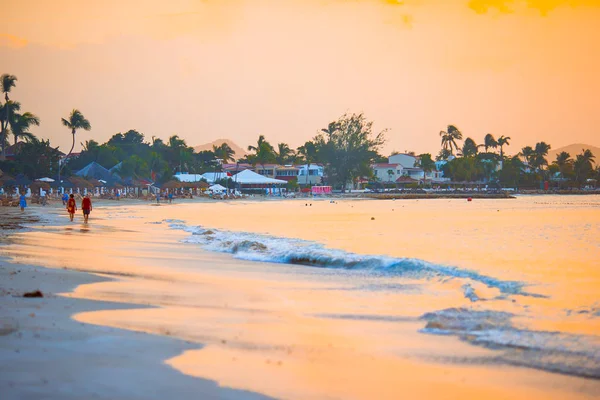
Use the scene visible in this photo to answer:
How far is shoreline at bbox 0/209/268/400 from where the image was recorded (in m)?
5.24

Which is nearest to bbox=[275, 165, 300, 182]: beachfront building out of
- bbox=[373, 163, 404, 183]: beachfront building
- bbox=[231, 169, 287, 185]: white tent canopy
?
bbox=[373, 163, 404, 183]: beachfront building

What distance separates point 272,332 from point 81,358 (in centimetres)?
232

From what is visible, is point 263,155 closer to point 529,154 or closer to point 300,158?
point 300,158

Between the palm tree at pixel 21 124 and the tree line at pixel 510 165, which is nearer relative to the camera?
the palm tree at pixel 21 124

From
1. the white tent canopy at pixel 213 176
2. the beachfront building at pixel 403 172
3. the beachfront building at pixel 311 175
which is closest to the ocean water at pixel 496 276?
the white tent canopy at pixel 213 176

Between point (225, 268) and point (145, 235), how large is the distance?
10.2m

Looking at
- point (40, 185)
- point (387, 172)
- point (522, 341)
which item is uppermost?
point (387, 172)

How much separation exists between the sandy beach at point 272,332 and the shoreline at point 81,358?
0.02 m

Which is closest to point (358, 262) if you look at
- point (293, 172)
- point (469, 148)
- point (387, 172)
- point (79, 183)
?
point (79, 183)

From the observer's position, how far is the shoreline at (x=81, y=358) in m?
5.24

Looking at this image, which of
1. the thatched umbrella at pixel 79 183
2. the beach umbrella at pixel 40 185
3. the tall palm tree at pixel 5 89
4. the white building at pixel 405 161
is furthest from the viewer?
the white building at pixel 405 161

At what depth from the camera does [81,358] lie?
6.07 metres

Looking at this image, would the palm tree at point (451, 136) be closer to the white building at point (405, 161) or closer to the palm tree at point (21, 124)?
the white building at point (405, 161)

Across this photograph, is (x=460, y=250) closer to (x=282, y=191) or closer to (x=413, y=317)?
(x=413, y=317)
